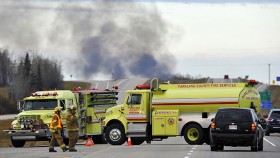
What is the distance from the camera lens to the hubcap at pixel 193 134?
39.5 metres

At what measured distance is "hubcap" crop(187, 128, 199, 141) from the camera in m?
39.5

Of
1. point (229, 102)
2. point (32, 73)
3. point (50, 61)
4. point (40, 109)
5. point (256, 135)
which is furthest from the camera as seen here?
point (50, 61)

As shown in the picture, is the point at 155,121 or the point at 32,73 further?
the point at 32,73

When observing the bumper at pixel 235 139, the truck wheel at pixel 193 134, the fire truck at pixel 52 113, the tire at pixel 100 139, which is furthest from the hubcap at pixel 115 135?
the bumper at pixel 235 139

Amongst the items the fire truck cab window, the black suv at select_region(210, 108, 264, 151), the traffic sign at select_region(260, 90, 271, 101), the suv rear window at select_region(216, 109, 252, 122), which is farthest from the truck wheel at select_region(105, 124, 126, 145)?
the traffic sign at select_region(260, 90, 271, 101)

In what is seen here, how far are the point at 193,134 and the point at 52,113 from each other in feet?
23.4

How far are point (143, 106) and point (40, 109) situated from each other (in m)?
5.34

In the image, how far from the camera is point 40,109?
4209cm

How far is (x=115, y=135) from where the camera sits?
40.8 meters

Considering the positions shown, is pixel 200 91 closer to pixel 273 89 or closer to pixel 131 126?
pixel 131 126

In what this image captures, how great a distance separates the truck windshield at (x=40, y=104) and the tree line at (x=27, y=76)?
83376 millimetres

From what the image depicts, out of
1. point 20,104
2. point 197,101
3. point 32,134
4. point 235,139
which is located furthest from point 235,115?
point 20,104

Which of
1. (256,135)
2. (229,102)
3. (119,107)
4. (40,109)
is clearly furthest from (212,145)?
(40,109)

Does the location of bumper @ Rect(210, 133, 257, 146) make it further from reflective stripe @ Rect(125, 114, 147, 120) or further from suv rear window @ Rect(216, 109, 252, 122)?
reflective stripe @ Rect(125, 114, 147, 120)
